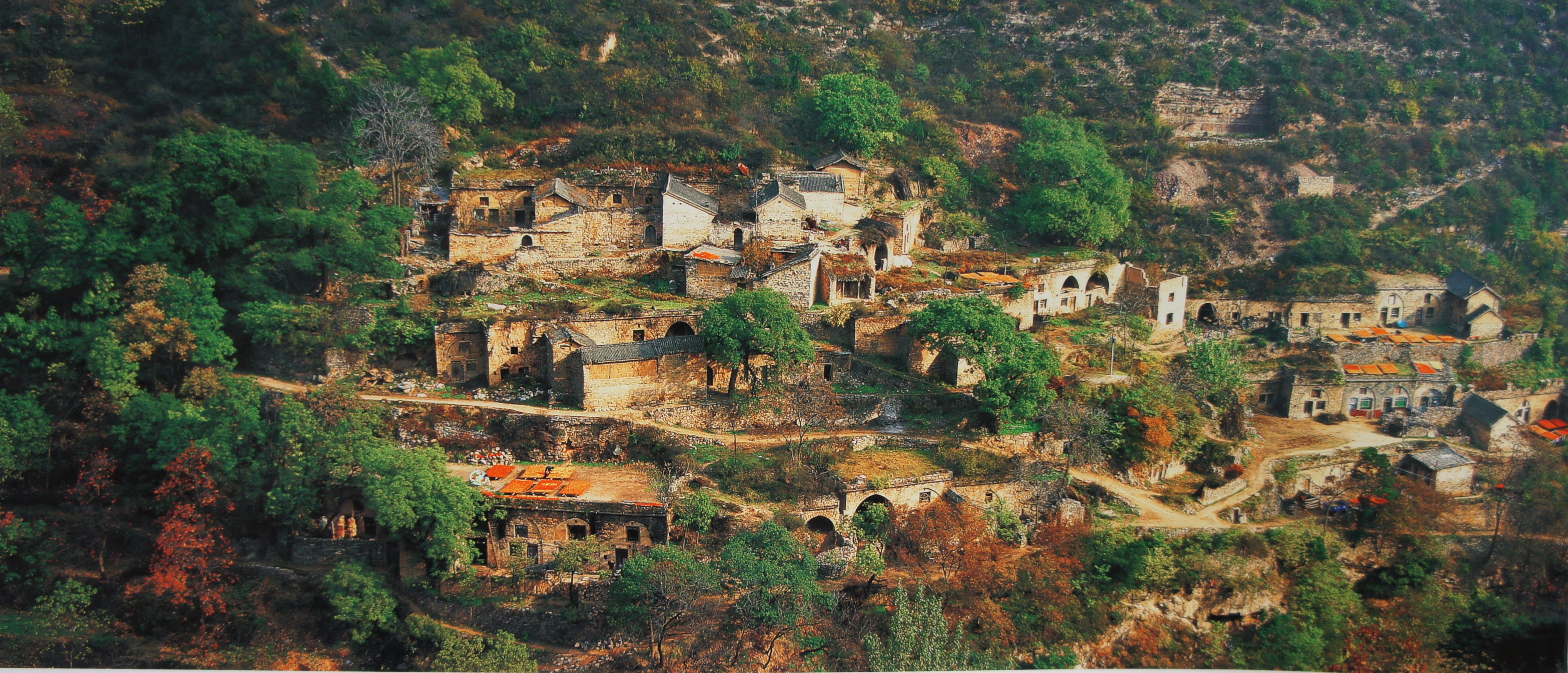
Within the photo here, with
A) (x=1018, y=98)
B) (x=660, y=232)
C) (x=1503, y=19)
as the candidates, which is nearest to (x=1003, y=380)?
(x=660, y=232)

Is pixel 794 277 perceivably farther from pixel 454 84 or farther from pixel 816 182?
pixel 454 84

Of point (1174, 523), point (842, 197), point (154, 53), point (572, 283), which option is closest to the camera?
Result: point (1174, 523)

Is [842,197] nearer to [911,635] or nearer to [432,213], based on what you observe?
[432,213]

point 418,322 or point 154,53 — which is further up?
point 154,53

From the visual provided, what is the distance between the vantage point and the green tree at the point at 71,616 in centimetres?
2053

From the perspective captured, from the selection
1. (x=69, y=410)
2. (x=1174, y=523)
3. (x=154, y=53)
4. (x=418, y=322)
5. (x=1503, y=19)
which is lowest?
(x=1174, y=523)

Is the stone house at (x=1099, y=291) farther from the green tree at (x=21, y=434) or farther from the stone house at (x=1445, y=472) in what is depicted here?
the green tree at (x=21, y=434)

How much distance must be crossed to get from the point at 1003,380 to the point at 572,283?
11.3 meters

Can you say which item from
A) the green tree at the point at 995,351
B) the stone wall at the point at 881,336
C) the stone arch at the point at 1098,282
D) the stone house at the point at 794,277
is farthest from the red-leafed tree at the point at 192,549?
the stone arch at the point at 1098,282

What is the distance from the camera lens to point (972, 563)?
21.2 m

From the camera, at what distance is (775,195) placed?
30.0 metres

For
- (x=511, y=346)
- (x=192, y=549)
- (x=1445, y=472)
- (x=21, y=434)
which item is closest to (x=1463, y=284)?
(x=1445, y=472)

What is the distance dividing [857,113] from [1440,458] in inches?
722

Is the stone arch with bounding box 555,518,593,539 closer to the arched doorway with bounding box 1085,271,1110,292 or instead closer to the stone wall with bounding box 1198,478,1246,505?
the stone wall with bounding box 1198,478,1246,505
